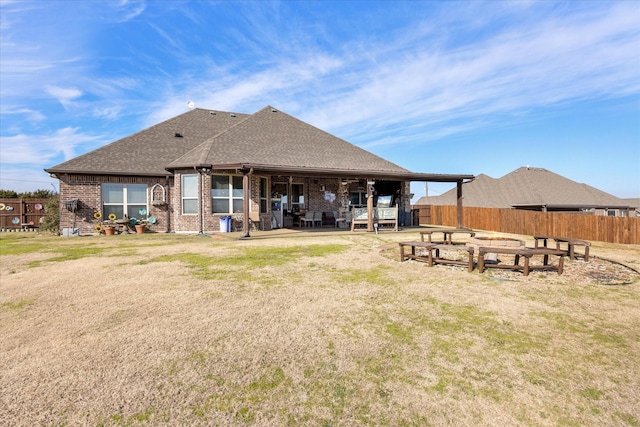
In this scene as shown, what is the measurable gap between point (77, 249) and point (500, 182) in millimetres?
34099

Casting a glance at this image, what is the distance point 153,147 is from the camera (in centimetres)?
1728

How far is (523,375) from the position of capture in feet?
9.20

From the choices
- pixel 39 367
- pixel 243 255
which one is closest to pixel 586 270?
pixel 243 255

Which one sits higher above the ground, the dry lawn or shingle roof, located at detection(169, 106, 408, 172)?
shingle roof, located at detection(169, 106, 408, 172)

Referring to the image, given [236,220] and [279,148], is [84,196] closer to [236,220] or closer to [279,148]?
[236,220]

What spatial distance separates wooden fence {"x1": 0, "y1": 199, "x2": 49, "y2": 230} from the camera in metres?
19.6

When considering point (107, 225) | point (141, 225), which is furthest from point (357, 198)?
point (107, 225)

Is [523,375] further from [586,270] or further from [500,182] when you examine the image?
[500,182]

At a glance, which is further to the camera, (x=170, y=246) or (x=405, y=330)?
(x=170, y=246)

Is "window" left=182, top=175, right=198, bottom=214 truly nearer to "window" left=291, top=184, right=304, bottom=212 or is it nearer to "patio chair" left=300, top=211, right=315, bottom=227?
"window" left=291, top=184, right=304, bottom=212

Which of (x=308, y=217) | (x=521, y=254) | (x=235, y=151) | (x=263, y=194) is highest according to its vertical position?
(x=235, y=151)

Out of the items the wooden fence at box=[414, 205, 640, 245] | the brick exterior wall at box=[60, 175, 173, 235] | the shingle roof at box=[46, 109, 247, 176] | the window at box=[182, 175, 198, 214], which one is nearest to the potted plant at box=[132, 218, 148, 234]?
the brick exterior wall at box=[60, 175, 173, 235]

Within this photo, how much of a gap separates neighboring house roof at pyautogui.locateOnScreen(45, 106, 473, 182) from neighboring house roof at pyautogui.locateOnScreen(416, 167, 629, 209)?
1393 cm

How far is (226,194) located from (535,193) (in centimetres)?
2683
